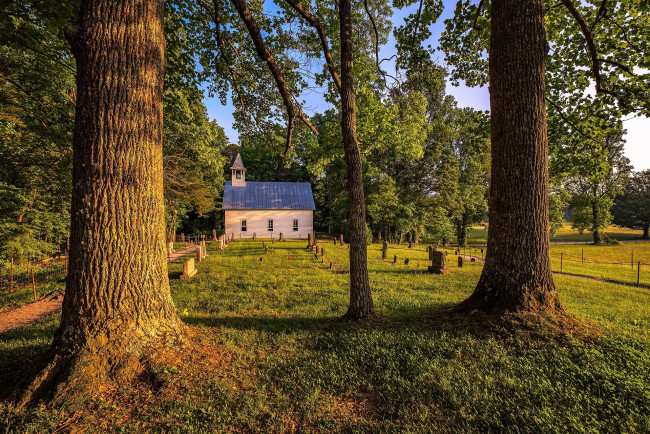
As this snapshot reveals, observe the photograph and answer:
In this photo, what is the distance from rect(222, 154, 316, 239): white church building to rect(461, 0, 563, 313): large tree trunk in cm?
2903

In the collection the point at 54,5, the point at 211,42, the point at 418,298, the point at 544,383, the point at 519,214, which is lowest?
the point at 418,298

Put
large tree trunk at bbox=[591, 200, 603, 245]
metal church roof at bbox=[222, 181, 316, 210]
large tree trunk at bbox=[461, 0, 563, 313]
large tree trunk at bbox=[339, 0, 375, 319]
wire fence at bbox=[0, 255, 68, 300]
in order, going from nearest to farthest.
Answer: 1. large tree trunk at bbox=[461, 0, 563, 313]
2. large tree trunk at bbox=[339, 0, 375, 319]
3. wire fence at bbox=[0, 255, 68, 300]
4. metal church roof at bbox=[222, 181, 316, 210]
5. large tree trunk at bbox=[591, 200, 603, 245]

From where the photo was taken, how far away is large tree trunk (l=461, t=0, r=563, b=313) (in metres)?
4.18

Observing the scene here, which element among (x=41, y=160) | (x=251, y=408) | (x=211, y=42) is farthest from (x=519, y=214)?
(x=41, y=160)

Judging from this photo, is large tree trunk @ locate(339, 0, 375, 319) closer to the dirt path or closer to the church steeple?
the dirt path

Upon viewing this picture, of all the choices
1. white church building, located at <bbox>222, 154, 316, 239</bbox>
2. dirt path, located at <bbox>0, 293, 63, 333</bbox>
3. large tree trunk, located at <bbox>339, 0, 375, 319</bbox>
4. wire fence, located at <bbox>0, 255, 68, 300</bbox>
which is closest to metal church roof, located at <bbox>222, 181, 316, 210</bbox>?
white church building, located at <bbox>222, 154, 316, 239</bbox>

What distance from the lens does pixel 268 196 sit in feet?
110

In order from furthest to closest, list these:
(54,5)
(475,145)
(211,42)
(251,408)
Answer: (475,145), (211,42), (54,5), (251,408)

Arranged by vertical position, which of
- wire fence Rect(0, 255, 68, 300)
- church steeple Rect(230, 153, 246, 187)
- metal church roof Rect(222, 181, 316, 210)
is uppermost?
church steeple Rect(230, 153, 246, 187)

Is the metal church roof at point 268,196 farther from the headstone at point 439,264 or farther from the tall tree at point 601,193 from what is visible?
the tall tree at point 601,193

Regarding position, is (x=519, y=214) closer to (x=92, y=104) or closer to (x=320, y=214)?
(x=92, y=104)

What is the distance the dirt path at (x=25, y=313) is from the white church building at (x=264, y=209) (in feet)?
78.3

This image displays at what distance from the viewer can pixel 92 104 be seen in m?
2.85

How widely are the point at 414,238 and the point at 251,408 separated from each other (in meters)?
32.8
